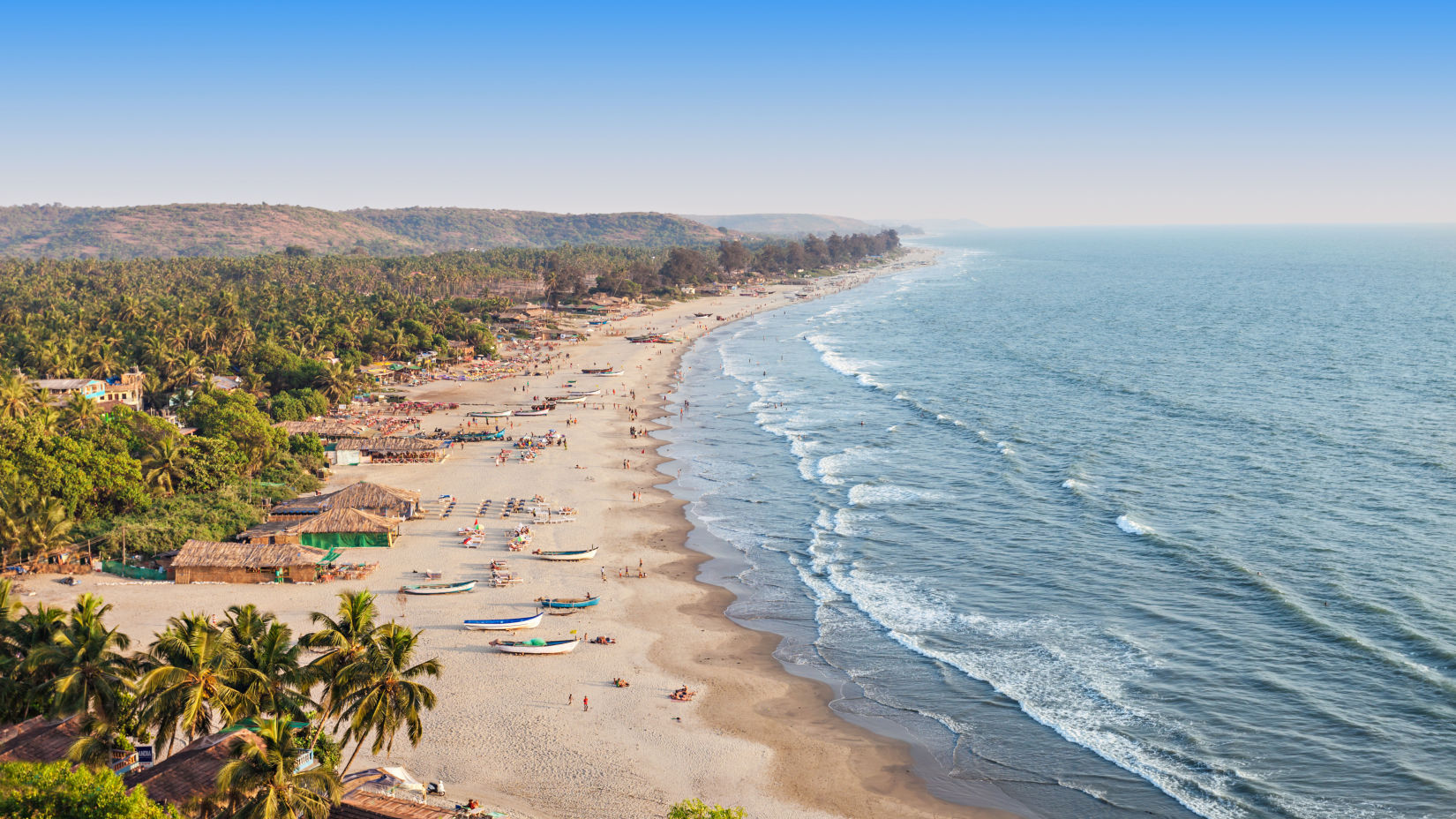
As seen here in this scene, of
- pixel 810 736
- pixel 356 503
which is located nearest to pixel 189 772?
pixel 810 736

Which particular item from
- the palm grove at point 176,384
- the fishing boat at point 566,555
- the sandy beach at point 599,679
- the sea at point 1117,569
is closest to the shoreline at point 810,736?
the sandy beach at point 599,679

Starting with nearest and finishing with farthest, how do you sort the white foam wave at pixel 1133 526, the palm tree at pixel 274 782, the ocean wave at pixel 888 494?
the palm tree at pixel 274 782, the white foam wave at pixel 1133 526, the ocean wave at pixel 888 494

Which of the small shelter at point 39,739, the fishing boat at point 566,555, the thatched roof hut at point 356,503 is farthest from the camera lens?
the thatched roof hut at point 356,503

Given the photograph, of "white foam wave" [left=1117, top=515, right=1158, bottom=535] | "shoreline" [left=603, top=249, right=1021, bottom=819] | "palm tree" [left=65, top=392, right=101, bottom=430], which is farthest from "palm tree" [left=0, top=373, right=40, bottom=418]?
"white foam wave" [left=1117, top=515, right=1158, bottom=535]

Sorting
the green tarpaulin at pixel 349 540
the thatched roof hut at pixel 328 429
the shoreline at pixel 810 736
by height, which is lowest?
the shoreline at pixel 810 736

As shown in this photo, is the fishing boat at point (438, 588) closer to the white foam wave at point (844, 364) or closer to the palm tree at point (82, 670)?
Answer: the palm tree at point (82, 670)

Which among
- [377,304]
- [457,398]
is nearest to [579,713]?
[457,398]
